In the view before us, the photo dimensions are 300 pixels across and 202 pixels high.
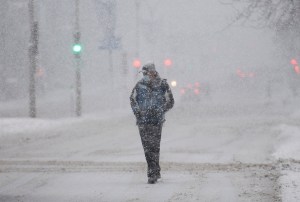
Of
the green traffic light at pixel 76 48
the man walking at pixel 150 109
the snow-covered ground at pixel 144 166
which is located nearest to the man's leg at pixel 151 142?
the man walking at pixel 150 109

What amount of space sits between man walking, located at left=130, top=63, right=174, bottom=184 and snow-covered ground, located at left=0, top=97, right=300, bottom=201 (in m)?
0.51

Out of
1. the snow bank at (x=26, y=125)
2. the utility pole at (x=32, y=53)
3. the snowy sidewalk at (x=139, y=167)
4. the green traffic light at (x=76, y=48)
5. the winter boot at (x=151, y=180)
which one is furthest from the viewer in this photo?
the green traffic light at (x=76, y=48)

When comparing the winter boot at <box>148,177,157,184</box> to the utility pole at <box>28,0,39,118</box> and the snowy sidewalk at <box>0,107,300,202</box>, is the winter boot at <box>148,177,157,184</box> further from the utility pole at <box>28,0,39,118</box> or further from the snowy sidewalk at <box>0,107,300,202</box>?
the utility pole at <box>28,0,39,118</box>

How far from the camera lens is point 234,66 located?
13925 cm

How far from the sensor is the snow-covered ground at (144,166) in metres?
6.91

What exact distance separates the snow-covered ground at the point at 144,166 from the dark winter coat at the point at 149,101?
3.29ft

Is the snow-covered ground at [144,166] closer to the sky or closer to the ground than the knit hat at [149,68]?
closer to the ground

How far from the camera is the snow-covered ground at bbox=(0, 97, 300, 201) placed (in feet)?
22.7

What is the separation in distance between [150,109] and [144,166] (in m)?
2.58

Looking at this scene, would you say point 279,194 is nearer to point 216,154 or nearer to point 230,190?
point 230,190

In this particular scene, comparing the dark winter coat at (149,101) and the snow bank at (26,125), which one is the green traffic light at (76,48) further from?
the dark winter coat at (149,101)

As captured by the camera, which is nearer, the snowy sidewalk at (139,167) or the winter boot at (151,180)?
the snowy sidewalk at (139,167)

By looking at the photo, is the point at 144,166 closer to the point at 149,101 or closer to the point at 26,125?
the point at 149,101

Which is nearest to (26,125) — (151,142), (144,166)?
(144,166)
